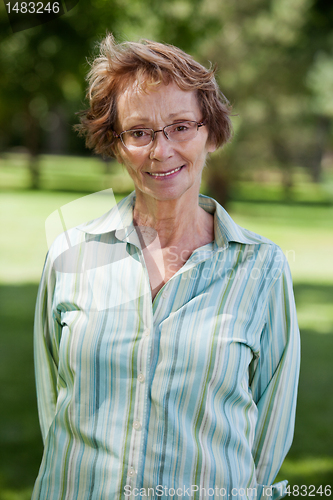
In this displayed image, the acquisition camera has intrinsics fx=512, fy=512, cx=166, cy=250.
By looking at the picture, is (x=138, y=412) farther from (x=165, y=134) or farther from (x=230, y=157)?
(x=230, y=157)

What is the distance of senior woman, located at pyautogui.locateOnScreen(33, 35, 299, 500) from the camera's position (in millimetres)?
1591

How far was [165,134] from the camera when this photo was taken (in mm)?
1629

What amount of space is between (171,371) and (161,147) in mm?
706

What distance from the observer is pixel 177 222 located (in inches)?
72.1

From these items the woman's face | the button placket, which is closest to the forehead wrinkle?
the woman's face

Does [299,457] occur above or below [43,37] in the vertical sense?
below

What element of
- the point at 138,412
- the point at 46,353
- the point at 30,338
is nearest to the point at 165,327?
the point at 138,412

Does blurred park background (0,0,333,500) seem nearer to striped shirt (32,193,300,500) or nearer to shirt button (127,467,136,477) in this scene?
striped shirt (32,193,300,500)

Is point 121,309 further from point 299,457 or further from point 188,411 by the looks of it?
point 299,457

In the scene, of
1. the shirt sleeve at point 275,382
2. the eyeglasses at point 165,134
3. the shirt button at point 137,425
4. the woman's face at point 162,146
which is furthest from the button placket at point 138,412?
the eyeglasses at point 165,134

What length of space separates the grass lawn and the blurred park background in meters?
0.02

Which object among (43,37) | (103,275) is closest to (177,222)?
(103,275)

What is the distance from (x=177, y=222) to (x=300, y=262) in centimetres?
909

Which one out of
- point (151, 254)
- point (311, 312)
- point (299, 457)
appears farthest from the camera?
point (311, 312)
